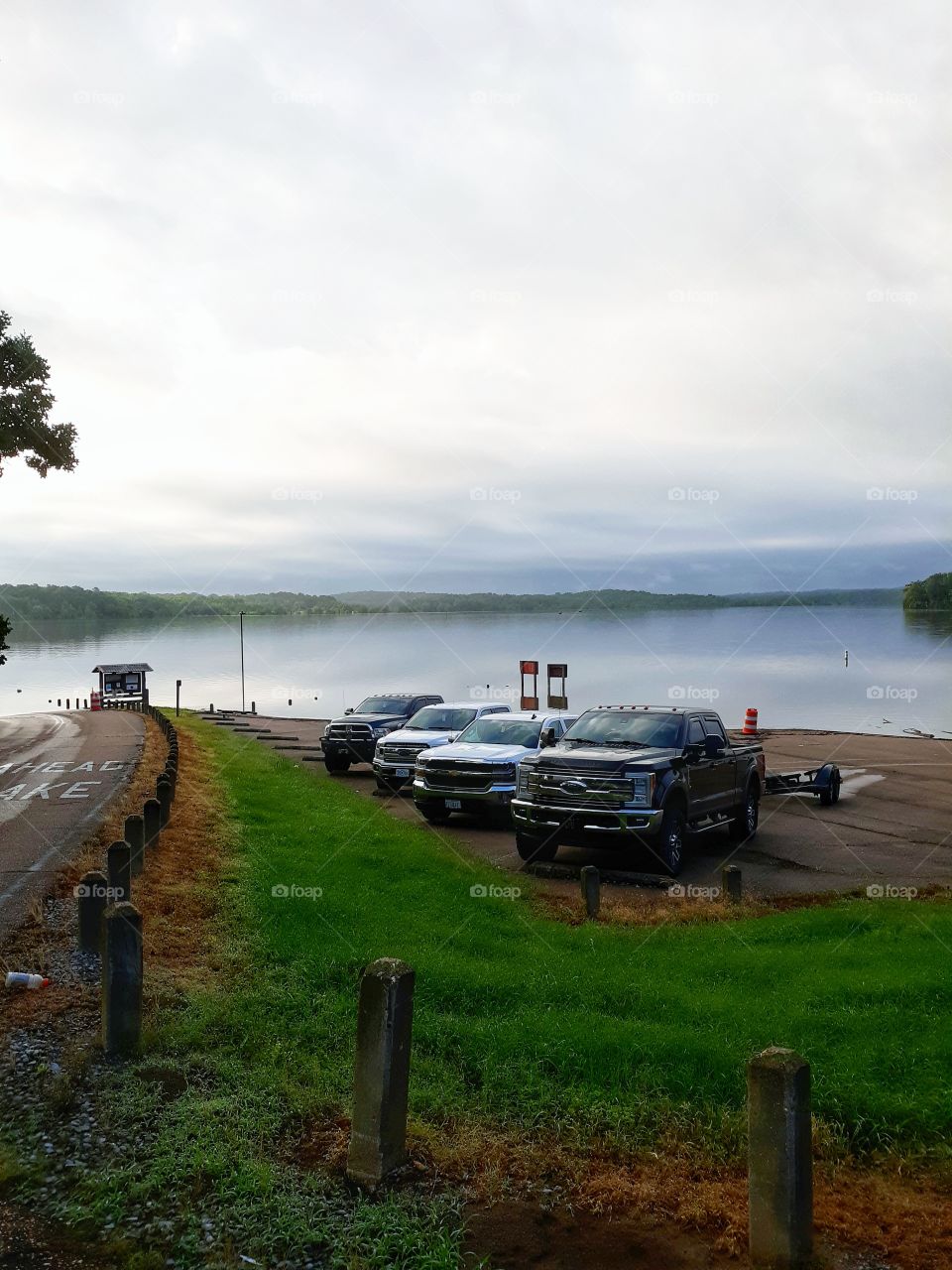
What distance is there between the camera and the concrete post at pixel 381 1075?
A: 486 centimetres

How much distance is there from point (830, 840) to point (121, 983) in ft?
40.0

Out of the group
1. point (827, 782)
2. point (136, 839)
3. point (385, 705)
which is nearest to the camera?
point (136, 839)

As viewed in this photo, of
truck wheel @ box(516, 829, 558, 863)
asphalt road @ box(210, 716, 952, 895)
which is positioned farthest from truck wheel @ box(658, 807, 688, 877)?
truck wheel @ box(516, 829, 558, 863)

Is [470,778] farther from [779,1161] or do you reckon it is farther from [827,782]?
[779,1161]

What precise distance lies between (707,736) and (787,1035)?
27.6 feet

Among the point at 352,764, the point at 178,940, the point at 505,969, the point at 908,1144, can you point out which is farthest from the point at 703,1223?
the point at 352,764

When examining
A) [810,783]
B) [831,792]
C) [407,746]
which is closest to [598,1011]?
[810,783]

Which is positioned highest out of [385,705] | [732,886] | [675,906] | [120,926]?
[385,705]

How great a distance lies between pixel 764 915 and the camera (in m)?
10.6

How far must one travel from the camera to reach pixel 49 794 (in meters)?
18.4

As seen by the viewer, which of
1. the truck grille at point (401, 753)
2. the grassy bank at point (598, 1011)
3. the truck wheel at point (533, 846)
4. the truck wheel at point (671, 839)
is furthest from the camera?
the truck grille at point (401, 753)

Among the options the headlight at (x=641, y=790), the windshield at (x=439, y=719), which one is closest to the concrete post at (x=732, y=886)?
the headlight at (x=641, y=790)

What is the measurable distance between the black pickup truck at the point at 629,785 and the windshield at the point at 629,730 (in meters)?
0.01

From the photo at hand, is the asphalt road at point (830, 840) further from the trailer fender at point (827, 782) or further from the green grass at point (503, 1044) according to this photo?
the green grass at point (503, 1044)
